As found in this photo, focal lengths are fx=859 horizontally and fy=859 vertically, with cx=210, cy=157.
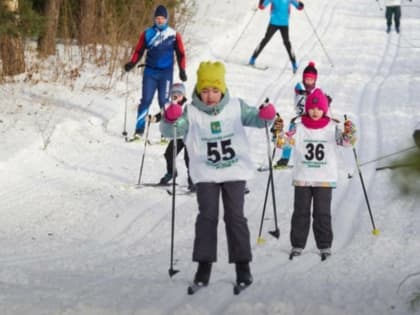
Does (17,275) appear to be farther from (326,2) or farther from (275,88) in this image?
(326,2)

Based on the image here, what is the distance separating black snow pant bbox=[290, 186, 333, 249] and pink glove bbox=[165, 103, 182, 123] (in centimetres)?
159

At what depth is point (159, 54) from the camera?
476 inches

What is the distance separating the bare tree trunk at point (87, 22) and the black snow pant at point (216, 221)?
36.6 feet

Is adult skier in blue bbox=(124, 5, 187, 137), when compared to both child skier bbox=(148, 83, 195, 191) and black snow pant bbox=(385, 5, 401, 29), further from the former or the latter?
black snow pant bbox=(385, 5, 401, 29)

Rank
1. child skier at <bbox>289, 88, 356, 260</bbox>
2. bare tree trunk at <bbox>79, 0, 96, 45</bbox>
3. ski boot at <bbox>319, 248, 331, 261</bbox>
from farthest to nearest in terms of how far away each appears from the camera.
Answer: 1. bare tree trunk at <bbox>79, 0, 96, 45</bbox>
2. ski boot at <bbox>319, 248, 331, 261</bbox>
3. child skier at <bbox>289, 88, 356, 260</bbox>

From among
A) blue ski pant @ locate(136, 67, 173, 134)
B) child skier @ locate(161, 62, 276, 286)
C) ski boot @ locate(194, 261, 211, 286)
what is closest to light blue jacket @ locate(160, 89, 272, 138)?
child skier @ locate(161, 62, 276, 286)

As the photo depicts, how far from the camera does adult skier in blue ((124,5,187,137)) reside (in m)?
12.0

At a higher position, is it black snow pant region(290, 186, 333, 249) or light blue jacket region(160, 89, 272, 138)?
light blue jacket region(160, 89, 272, 138)

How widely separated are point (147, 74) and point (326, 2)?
1717 centimetres

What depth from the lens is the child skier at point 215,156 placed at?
6.09 metres

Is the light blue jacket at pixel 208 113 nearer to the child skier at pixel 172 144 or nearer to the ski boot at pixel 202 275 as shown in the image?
the ski boot at pixel 202 275

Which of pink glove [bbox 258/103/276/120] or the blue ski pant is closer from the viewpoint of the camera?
pink glove [bbox 258/103/276/120]

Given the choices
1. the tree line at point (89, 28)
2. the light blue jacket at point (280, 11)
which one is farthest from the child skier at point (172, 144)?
the light blue jacket at point (280, 11)

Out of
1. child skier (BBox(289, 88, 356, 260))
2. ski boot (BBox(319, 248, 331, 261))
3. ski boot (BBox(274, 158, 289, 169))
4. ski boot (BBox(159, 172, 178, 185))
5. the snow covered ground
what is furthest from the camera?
ski boot (BBox(274, 158, 289, 169))
